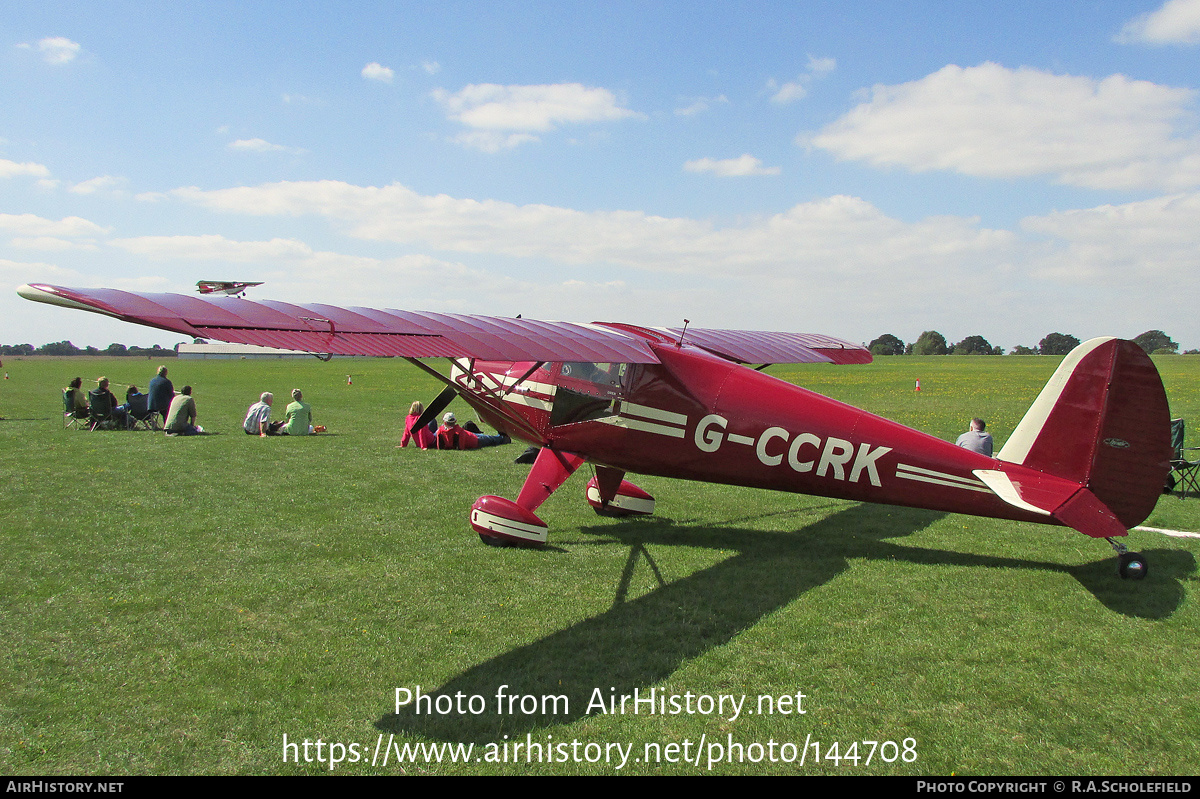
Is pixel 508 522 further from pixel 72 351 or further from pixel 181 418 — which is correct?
pixel 72 351

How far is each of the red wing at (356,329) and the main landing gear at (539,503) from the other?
1338 mm

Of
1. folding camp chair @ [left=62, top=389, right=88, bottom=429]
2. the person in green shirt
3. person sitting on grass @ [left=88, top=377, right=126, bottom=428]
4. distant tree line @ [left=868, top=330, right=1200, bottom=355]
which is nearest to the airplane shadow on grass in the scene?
the person in green shirt

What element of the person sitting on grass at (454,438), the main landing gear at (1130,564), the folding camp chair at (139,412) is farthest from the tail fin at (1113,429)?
the folding camp chair at (139,412)

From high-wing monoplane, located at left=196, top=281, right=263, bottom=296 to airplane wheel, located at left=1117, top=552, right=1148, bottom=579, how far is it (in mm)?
7533

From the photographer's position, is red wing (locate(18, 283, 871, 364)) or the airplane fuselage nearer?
red wing (locate(18, 283, 871, 364))

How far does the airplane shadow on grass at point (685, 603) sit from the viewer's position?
3960 millimetres

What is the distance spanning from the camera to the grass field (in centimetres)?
349

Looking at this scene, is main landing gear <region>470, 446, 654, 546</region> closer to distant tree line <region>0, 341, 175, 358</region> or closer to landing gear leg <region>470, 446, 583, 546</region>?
landing gear leg <region>470, 446, 583, 546</region>

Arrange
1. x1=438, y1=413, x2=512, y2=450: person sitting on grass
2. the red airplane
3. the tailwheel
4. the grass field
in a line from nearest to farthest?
the grass field < the red airplane < the tailwheel < x1=438, y1=413, x2=512, y2=450: person sitting on grass

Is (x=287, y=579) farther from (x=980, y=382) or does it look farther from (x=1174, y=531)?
(x=980, y=382)

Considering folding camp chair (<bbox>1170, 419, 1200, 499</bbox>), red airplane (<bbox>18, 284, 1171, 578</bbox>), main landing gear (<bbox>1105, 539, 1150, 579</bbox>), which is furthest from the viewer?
folding camp chair (<bbox>1170, 419, 1200, 499</bbox>)

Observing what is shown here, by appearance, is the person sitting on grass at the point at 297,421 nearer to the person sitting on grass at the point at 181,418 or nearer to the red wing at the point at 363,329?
the person sitting on grass at the point at 181,418
